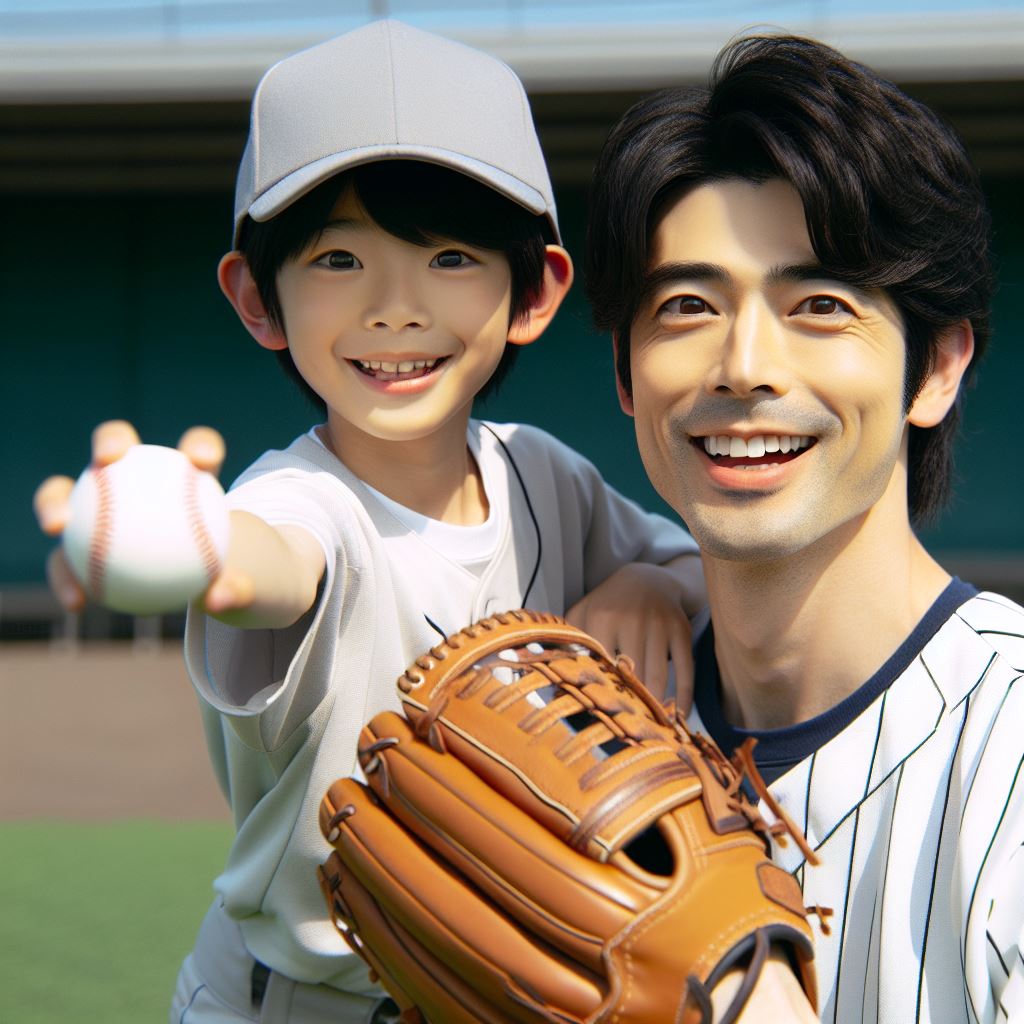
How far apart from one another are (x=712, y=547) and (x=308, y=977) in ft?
2.81

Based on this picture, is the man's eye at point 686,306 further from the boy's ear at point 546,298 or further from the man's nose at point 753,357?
the boy's ear at point 546,298

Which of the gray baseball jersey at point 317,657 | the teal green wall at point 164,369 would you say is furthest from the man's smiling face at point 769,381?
the teal green wall at point 164,369

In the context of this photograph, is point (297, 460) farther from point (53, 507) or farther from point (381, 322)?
point (53, 507)

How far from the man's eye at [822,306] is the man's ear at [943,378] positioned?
19 cm

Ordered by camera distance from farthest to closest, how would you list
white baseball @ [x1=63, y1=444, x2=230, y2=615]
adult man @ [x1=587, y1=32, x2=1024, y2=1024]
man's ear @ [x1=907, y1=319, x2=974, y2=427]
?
man's ear @ [x1=907, y1=319, x2=974, y2=427]
adult man @ [x1=587, y1=32, x2=1024, y2=1024]
white baseball @ [x1=63, y1=444, x2=230, y2=615]

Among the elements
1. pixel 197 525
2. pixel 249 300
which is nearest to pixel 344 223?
pixel 249 300

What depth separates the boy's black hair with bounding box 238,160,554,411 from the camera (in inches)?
73.6

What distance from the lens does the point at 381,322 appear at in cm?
184

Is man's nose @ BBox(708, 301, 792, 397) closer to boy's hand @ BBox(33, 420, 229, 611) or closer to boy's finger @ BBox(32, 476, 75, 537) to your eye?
boy's hand @ BBox(33, 420, 229, 611)

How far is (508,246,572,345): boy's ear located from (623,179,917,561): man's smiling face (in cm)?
40

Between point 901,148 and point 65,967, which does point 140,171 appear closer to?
point 65,967

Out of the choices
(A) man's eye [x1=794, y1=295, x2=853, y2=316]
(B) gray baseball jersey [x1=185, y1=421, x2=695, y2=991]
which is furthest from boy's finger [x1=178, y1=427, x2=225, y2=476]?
(A) man's eye [x1=794, y1=295, x2=853, y2=316]

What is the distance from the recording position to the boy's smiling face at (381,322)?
186 centimetres

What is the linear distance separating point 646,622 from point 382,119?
2.72 feet
